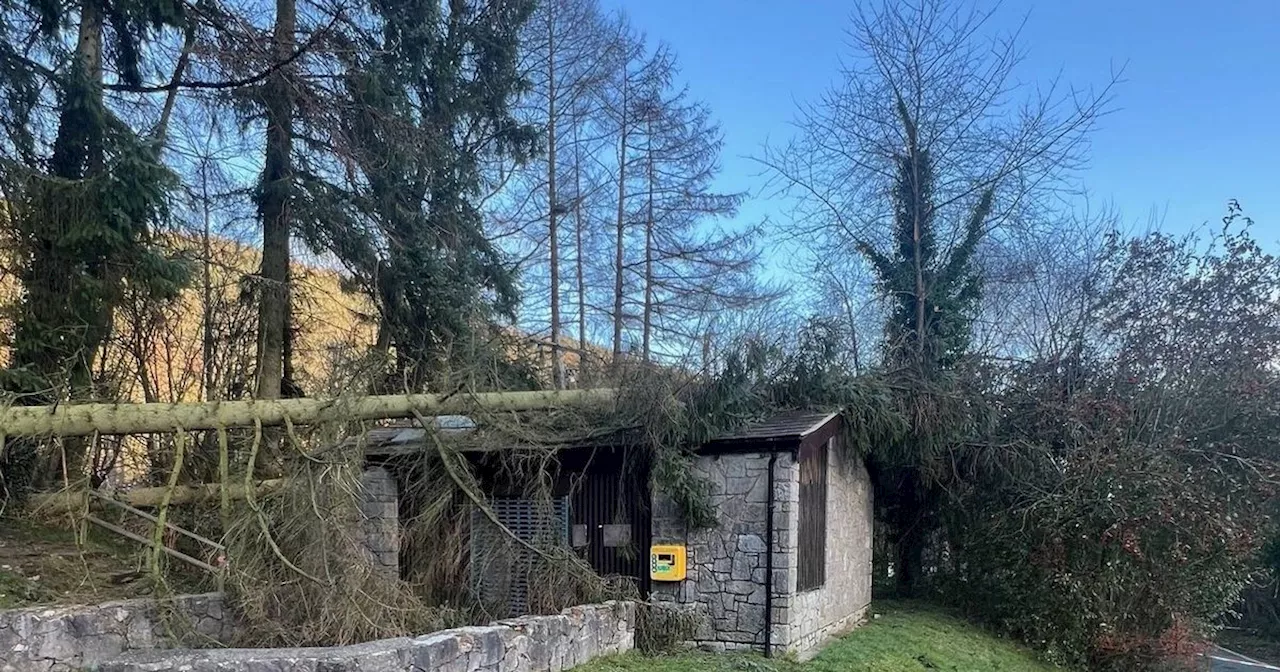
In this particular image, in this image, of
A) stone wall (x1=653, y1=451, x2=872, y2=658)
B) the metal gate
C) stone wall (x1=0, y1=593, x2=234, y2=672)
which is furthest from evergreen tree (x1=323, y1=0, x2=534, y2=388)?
stone wall (x1=653, y1=451, x2=872, y2=658)

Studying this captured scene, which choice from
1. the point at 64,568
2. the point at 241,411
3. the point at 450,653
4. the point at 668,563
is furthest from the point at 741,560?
the point at 64,568

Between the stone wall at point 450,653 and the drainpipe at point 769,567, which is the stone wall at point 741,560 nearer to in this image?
the drainpipe at point 769,567

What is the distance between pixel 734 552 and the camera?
9406mm

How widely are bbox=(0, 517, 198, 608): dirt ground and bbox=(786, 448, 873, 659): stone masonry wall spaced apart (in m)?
6.58

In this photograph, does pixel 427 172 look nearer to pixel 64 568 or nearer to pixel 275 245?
pixel 275 245

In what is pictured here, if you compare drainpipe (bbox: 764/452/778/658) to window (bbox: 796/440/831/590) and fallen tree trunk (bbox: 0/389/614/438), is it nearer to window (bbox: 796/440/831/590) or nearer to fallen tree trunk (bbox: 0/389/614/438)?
window (bbox: 796/440/831/590)

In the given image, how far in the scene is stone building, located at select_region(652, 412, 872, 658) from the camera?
9.18 m

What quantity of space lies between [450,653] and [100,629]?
324 cm

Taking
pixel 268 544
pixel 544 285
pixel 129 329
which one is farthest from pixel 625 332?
pixel 268 544

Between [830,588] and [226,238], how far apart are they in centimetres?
1092

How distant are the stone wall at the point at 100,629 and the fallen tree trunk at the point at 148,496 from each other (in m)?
1.13

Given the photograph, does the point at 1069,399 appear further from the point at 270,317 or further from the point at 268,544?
the point at 270,317

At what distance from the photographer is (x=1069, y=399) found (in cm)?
1302

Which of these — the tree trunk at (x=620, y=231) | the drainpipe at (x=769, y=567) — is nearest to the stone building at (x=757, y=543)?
the drainpipe at (x=769, y=567)
